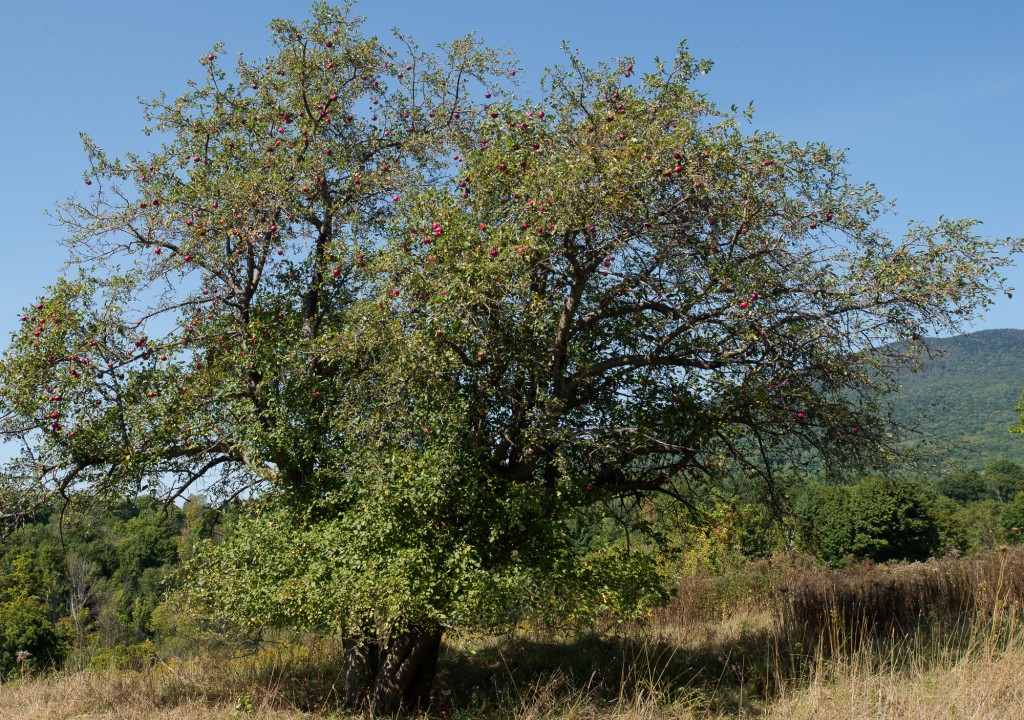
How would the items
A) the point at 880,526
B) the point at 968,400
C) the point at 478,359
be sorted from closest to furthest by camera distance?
1. the point at 478,359
2. the point at 880,526
3. the point at 968,400

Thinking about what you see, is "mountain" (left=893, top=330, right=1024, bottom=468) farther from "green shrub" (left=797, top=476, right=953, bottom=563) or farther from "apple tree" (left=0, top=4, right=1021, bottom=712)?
"green shrub" (left=797, top=476, right=953, bottom=563)

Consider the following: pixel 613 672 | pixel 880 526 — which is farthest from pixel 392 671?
pixel 880 526

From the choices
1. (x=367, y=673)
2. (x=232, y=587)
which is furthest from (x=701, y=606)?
(x=232, y=587)

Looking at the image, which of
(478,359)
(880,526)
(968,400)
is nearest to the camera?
(478,359)

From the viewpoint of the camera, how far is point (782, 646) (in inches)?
391

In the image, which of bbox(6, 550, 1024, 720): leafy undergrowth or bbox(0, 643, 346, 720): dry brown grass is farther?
bbox(0, 643, 346, 720): dry brown grass

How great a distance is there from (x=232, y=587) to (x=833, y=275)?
7.20 metres

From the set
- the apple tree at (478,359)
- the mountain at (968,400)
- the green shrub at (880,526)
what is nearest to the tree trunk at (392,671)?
the apple tree at (478,359)

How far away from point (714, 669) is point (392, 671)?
406cm

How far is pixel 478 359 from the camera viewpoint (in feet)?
26.8

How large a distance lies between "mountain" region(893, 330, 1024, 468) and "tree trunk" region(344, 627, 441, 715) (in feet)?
20.4

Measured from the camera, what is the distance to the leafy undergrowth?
20.5ft

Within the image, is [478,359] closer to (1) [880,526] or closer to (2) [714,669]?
(2) [714,669]

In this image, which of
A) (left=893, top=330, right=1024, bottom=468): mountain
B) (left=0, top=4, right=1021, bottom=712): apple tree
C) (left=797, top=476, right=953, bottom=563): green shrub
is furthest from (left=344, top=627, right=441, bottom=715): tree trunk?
(left=797, top=476, right=953, bottom=563): green shrub
